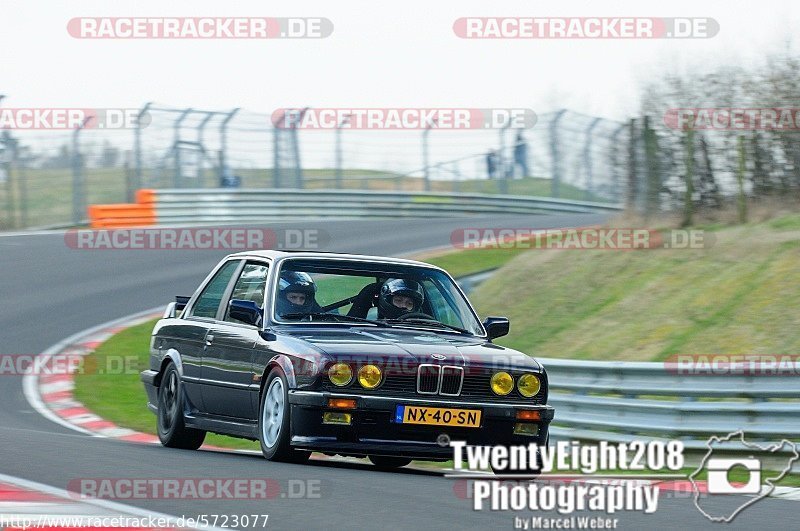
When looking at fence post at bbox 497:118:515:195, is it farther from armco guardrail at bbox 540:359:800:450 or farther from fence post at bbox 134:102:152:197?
armco guardrail at bbox 540:359:800:450

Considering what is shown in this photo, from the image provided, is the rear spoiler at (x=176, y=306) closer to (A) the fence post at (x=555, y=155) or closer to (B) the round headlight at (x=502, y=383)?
(B) the round headlight at (x=502, y=383)

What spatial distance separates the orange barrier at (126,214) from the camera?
88.9ft

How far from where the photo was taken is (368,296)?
9719mm

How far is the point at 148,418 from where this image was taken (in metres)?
13.7

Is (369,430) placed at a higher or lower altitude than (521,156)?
lower

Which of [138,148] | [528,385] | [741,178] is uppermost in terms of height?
[138,148]

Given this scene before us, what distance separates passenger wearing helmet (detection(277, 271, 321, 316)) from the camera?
9406mm

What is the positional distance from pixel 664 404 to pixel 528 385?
1607 millimetres

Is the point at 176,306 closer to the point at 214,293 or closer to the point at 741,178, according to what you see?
the point at 214,293

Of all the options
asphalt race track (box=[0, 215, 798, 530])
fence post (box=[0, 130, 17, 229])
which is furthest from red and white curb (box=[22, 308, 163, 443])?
fence post (box=[0, 130, 17, 229])

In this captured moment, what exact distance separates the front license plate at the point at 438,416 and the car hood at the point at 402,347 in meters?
0.28

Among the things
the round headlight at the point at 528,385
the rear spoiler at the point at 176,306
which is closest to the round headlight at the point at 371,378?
the round headlight at the point at 528,385

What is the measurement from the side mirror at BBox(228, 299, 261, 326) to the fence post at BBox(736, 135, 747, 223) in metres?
8.57

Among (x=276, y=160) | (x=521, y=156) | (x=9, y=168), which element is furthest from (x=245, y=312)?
(x=521, y=156)
